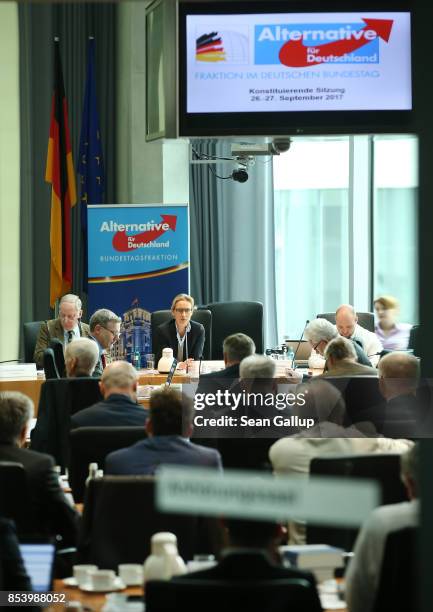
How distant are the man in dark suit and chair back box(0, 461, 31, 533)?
430mm

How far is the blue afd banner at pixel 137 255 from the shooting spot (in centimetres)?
897

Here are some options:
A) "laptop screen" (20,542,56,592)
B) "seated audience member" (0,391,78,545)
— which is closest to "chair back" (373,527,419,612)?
"laptop screen" (20,542,56,592)

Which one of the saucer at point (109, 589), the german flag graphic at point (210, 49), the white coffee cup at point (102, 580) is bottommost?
the saucer at point (109, 589)

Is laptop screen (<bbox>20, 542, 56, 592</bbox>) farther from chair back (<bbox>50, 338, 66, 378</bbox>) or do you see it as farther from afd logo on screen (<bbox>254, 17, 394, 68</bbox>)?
chair back (<bbox>50, 338, 66, 378</bbox>)

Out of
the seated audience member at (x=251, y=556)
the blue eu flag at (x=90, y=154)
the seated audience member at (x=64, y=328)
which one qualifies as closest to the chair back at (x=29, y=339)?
the seated audience member at (x=64, y=328)

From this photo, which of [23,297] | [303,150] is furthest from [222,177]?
[23,297]

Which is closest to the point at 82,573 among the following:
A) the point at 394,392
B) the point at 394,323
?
the point at 394,323

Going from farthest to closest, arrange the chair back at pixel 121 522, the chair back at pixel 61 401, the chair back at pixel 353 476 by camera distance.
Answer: the chair back at pixel 61 401, the chair back at pixel 121 522, the chair back at pixel 353 476

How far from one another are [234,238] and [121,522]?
291 inches

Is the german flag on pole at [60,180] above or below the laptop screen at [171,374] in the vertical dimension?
above

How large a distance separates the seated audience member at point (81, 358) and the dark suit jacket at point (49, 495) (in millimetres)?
2046

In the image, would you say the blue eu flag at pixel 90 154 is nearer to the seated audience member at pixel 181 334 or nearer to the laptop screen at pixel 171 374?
the seated audience member at pixel 181 334

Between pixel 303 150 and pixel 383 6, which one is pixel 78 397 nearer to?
pixel 383 6

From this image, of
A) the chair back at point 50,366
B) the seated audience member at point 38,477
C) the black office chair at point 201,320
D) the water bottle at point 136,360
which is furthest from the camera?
the black office chair at point 201,320
